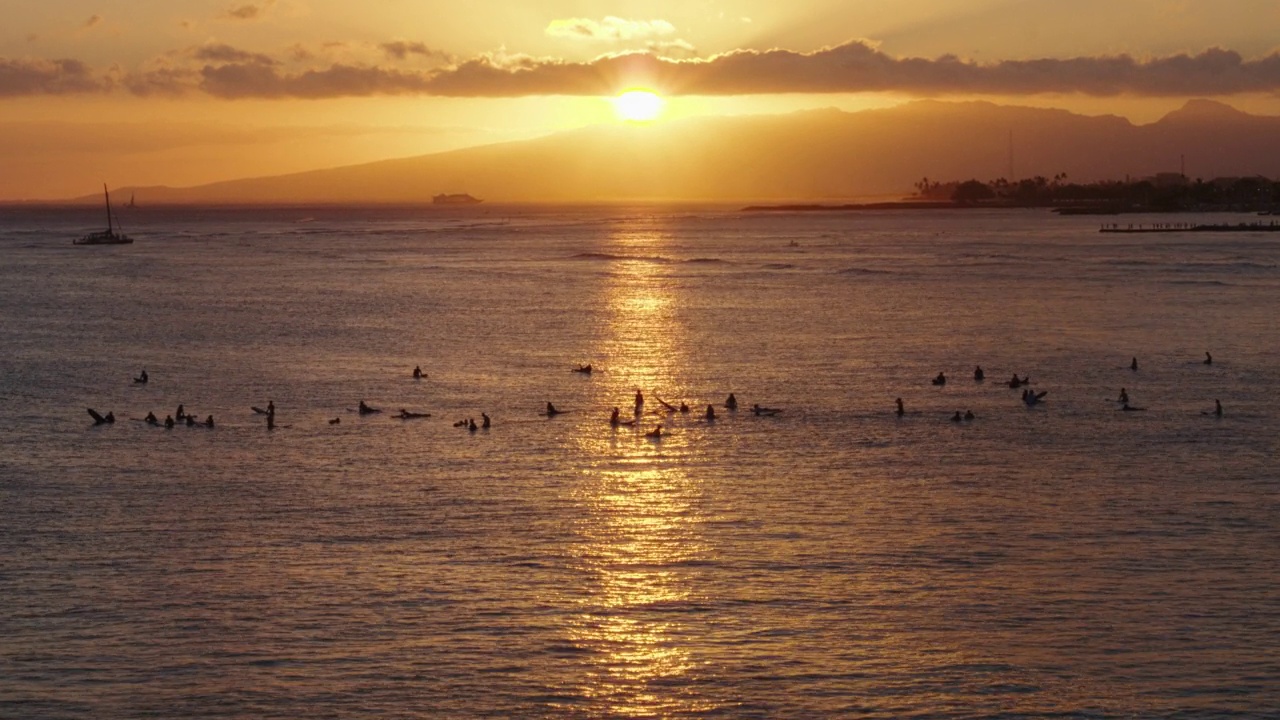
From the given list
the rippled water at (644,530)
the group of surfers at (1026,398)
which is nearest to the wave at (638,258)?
the rippled water at (644,530)

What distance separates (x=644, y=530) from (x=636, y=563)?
271cm

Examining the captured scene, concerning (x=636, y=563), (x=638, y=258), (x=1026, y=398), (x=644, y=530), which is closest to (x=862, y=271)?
(x=638, y=258)

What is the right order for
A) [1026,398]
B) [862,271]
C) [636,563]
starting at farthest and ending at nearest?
1. [862,271]
2. [1026,398]
3. [636,563]

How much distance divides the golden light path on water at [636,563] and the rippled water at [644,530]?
0.39 ft

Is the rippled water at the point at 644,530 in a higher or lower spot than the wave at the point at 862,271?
lower

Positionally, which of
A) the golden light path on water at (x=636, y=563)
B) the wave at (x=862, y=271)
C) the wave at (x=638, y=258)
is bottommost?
the golden light path on water at (x=636, y=563)

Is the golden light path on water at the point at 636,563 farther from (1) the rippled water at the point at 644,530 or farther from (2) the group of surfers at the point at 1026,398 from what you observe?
(2) the group of surfers at the point at 1026,398

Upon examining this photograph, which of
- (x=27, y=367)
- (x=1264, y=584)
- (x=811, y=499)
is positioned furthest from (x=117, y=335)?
(x=1264, y=584)

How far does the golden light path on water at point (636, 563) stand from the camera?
23359 mm

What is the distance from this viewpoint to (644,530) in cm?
3284

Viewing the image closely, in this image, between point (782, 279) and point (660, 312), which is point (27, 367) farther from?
point (782, 279)

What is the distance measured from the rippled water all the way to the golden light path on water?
12 cm

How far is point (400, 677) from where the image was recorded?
77.7ft

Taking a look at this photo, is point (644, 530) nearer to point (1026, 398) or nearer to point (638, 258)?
point (1026, 398)
